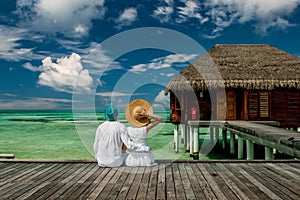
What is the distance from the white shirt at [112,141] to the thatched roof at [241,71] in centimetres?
1099

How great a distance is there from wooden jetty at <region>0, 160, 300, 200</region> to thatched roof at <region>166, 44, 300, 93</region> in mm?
10141

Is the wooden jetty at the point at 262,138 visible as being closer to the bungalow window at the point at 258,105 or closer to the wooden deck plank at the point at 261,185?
the wooden deck plank at the point at 261,185

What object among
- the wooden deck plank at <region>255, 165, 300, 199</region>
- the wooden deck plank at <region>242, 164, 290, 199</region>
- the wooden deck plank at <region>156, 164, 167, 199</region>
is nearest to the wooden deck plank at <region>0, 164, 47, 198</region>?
the wooden deck plank at <region>156, 164, 167, 199</region>

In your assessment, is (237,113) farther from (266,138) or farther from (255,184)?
(255,184)

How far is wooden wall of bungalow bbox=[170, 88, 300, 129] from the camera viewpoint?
16656 millimetres

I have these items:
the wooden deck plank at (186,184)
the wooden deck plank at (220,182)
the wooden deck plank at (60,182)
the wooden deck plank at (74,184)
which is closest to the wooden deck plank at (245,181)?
the wooden deck plank at (220,182)

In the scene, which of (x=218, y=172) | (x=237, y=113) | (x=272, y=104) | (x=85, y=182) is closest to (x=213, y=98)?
(x=237, y=113)

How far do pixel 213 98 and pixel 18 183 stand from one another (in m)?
13.3

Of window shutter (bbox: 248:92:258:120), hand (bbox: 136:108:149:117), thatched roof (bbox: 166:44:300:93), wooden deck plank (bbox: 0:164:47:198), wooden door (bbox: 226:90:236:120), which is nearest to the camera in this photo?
wooden deck plank (bbox: 0:164:47:198)

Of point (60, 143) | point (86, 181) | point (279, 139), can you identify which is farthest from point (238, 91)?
point (60, 143)

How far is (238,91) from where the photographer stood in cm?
1700

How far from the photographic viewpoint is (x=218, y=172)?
555 cm

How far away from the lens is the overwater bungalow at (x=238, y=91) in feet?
53.3

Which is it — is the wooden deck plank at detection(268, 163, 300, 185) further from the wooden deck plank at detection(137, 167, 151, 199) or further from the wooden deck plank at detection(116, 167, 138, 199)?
the wooden deck plank at detection(116, 167, 138, 199)
